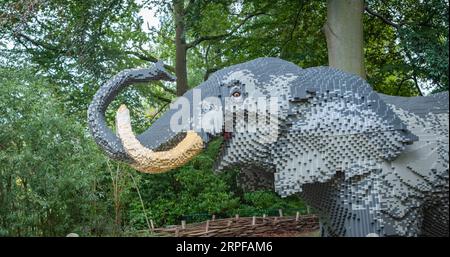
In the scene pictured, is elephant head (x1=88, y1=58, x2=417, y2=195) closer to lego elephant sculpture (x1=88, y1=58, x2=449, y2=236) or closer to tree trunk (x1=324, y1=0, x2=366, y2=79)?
lego elephant sculpture (x1=88, y1=58, x2=449, y2=236)

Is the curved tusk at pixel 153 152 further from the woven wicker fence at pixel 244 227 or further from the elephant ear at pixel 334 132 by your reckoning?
the woven wicker fence at pixel 244 227

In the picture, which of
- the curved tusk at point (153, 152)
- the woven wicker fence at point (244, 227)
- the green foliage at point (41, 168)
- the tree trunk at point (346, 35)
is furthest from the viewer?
the tree trunk at point (346, 35)

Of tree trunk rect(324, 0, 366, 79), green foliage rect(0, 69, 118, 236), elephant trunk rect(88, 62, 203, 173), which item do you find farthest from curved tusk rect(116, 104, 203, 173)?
tree trunk rect(324, 0, 366, 79)

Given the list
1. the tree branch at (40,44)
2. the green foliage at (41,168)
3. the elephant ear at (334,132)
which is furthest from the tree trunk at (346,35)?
the tree branch at (40,44)

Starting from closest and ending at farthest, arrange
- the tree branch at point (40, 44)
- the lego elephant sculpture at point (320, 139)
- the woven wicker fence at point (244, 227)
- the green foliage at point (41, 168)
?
1. the lego elephant sculpture at point (320, 139)
2. the green foliage at point (41, 168)
3. the woven wicker fence at point (244, 227)
4. the tree branch at point (40, 44)

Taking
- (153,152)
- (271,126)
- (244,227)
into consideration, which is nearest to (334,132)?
(271,126)

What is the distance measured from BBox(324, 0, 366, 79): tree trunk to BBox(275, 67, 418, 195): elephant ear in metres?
3.95

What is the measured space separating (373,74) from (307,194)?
7.05m

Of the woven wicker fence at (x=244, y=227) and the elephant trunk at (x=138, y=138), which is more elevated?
the elephant trunk at (x=138, y=138)

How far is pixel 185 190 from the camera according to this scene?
9.24 meters

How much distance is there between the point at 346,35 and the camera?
7.39 meters

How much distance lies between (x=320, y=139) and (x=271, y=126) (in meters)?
0.27

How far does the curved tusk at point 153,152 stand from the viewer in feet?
11.0
